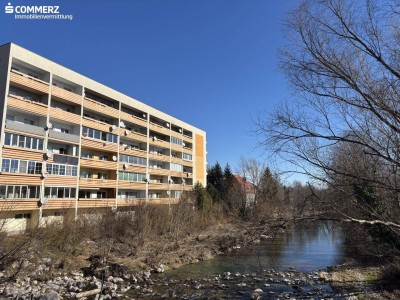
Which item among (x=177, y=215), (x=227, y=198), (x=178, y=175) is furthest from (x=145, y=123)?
(x=177, y=215)

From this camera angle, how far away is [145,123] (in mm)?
47500

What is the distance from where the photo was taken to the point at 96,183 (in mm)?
35969

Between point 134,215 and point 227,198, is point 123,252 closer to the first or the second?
point 134,215

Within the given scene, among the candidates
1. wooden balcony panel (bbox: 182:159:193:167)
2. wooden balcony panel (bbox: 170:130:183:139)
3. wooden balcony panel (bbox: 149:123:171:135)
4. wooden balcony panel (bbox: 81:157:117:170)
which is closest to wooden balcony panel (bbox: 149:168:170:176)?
wooden balcony panel (bbox: 149:123:171:135)

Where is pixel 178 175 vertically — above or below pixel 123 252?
above

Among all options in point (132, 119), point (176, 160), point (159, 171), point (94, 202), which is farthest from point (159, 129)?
point (94, 202)

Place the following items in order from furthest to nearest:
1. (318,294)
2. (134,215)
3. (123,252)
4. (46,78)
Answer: (46,78)
(134,215)
(123,252)
(318,294)

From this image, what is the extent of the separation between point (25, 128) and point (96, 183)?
1097 cm

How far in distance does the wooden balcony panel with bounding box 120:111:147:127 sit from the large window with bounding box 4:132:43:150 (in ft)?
47.2

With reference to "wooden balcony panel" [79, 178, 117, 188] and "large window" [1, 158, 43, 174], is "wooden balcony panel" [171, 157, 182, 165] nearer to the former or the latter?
"wooden balcony panel" [79, 178, 117, 188]

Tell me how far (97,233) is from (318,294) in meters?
16.0

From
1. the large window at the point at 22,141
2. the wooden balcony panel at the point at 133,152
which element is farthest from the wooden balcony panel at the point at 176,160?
the large window at the point at 22,141

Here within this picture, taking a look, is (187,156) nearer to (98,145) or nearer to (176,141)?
(176,141)

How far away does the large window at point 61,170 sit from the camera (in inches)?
1168
